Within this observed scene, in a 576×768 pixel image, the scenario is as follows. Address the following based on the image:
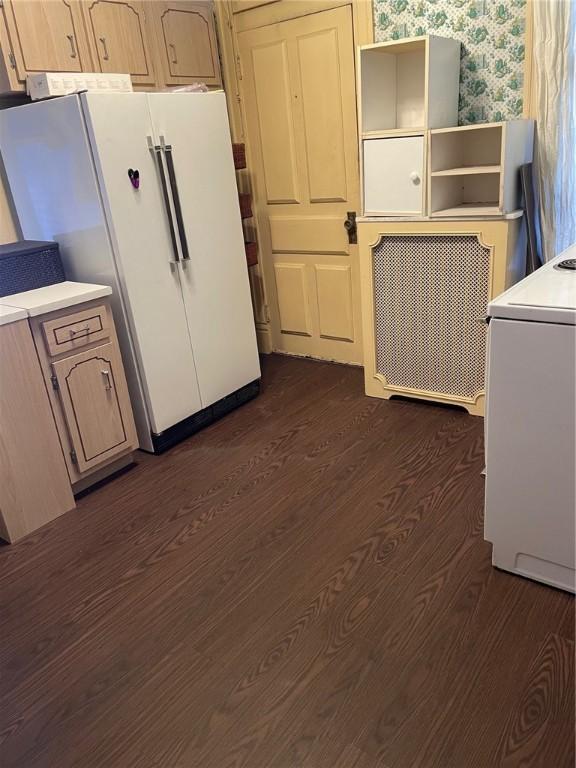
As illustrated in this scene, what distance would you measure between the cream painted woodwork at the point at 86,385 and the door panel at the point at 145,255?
14 centimetres

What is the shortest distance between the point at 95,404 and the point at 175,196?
99cm

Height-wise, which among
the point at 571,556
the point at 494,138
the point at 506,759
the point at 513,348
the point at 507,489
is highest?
the point at 494,138

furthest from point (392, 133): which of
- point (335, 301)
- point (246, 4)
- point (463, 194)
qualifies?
point (246, 4)

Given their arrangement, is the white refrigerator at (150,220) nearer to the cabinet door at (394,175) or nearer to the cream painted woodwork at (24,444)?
the cream painted woodwork at (24,444)

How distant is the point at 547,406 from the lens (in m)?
1.63

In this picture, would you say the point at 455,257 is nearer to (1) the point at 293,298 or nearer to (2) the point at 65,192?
(1) the point at 293,298

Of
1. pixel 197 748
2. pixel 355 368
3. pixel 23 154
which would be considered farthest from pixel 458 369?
pixel 23 154

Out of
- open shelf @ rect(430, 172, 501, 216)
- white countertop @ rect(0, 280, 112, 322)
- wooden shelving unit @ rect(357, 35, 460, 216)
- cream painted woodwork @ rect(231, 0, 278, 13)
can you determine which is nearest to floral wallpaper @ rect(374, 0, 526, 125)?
wooden shelving unit @ rect(357, 35, 460, 216)

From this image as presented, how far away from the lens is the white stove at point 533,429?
1.58 metres

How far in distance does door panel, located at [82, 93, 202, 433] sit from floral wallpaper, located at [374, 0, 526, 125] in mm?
1336

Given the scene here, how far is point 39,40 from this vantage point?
251 cm

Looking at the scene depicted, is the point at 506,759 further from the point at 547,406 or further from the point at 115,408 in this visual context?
the point at 115,408

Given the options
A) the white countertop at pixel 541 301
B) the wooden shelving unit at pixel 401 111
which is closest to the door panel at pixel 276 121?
the wooden shelving unit at pixel 401 111

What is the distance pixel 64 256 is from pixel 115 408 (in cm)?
74
